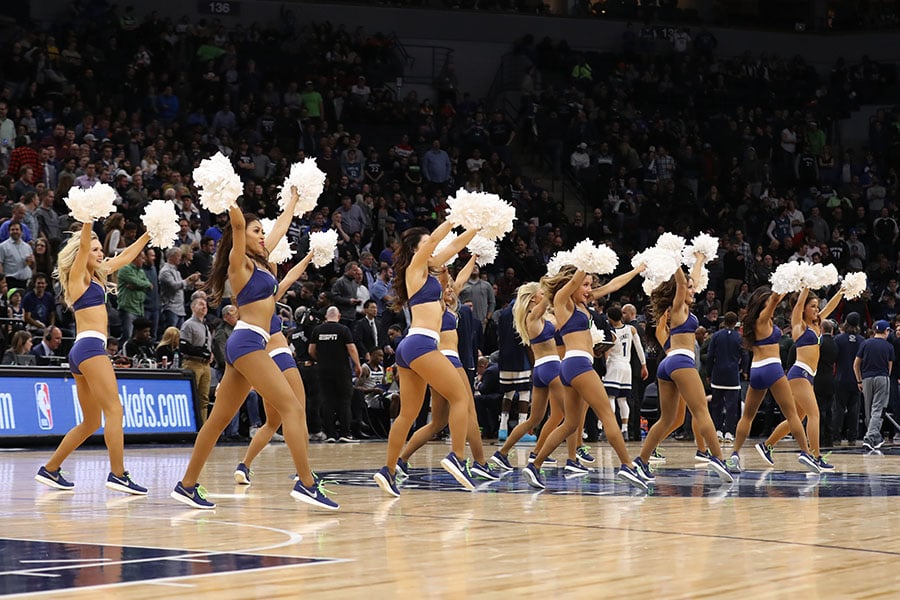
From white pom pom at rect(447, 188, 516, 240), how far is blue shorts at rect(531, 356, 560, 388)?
2.99m

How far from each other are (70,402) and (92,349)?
6.72 meters

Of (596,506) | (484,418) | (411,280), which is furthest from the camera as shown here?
(484,418)

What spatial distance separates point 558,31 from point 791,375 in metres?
18.4

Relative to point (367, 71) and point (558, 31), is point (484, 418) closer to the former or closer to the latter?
point (367, 71)

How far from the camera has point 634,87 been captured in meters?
29.0

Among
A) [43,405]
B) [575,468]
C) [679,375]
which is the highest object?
[679,375]

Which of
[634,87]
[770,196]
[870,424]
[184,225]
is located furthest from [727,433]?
[634,87]

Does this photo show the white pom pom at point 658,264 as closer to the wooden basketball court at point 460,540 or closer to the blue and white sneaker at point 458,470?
the wooden basketball court at point 460,540

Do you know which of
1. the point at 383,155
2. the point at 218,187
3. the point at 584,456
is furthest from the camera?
the point at 383,155

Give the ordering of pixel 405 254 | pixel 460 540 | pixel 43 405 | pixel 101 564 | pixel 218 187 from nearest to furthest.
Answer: pixel 101 564, pixel 460 540, pixel 218 187, pixel 405 254, pixel 43 405

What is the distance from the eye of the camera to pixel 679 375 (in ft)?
35.6

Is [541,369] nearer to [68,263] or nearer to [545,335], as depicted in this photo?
[545,335]

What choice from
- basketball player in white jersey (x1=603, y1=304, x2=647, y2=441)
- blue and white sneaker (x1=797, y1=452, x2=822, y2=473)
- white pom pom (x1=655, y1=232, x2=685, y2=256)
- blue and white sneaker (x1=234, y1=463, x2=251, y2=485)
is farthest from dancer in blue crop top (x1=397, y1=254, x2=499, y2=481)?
basketball player in white jersey (x1=603, y1=304, x2=647, y2=441)

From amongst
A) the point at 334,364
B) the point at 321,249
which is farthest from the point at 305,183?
the point at 334,364
